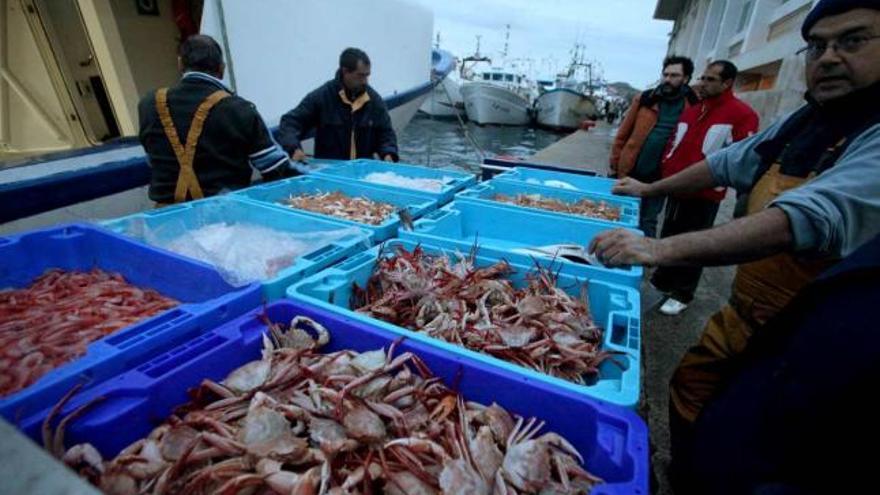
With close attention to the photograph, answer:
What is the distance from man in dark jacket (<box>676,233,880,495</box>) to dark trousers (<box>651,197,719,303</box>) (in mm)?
2738

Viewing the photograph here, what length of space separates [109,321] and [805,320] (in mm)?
2614

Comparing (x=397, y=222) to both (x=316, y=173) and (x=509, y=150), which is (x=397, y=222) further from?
(x=509, y=150)

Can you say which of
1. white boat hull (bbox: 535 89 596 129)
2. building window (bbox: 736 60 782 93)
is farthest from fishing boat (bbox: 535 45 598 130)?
building window (bbox: 736 60 782 93)

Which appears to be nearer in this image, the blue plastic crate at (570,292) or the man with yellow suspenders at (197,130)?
the blue plastic crate at (570,292)

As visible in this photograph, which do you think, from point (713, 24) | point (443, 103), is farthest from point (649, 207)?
point (443, 103)

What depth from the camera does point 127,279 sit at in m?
2.20

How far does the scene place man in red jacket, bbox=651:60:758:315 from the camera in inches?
150

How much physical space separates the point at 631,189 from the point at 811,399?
7.68ft

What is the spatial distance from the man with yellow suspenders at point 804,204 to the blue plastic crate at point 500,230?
2.62ft

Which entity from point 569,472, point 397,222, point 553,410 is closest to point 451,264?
point 397,222

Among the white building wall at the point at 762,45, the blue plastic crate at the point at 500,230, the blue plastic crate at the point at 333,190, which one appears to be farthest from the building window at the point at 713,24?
the blue plastic crate at the point at 333,190

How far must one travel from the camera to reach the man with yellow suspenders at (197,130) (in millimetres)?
2740

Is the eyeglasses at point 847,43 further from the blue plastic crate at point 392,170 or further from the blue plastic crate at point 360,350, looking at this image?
the blue plastic crate at point 392,170

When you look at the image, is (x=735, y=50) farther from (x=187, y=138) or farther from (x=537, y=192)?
(x=187, y=138)
